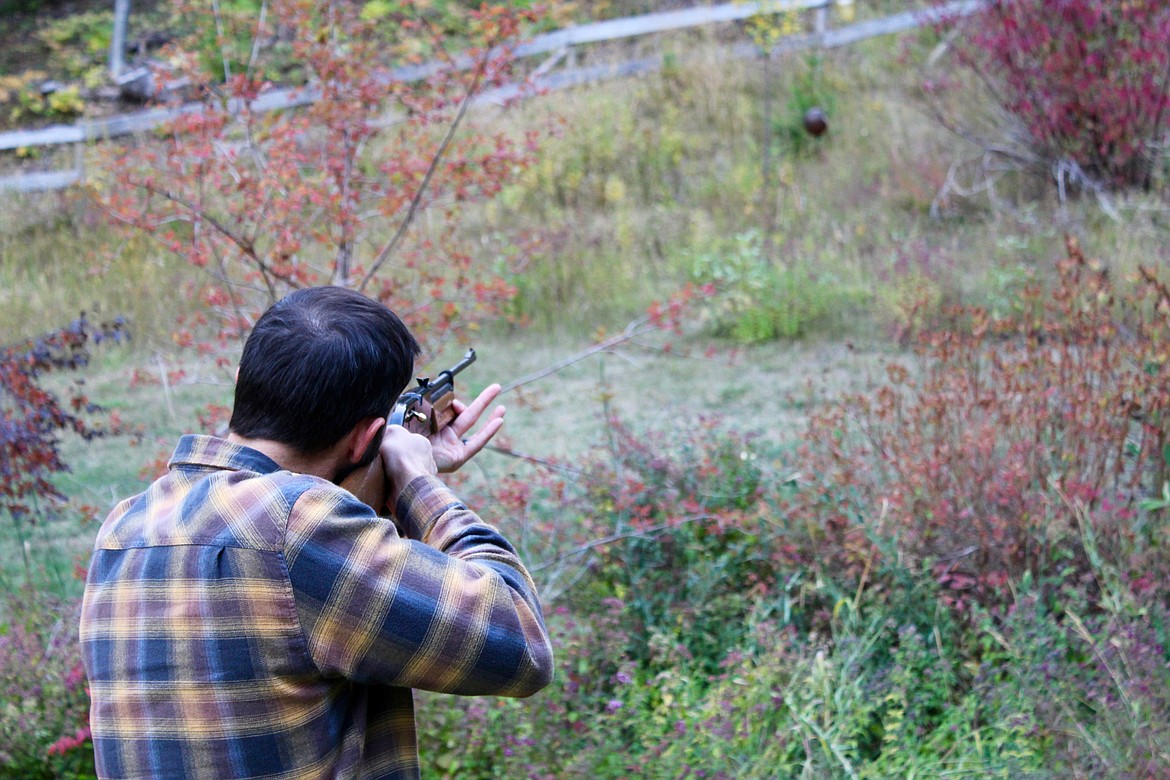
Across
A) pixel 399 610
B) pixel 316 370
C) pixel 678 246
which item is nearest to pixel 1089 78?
pixel 678 246

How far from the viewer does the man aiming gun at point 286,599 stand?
154cm

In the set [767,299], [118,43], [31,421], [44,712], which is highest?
[118,43]

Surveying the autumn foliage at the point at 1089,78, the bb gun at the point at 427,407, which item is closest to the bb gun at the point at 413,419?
the bb gun at the point at 427,407

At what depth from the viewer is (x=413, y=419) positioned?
2021 millimetres

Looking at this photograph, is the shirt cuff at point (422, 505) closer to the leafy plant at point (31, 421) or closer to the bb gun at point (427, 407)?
the bb gun at point (427, 407)

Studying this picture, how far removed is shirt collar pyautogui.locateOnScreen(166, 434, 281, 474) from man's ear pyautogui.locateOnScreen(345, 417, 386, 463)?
120 mm

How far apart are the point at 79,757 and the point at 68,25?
15137mm

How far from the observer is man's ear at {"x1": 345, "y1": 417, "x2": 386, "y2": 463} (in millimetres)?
1748

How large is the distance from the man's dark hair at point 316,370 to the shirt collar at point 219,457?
0.04 m

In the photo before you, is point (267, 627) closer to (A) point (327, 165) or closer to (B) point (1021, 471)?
(B) point (1021, 471)

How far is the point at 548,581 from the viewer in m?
4.26

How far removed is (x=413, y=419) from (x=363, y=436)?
0.27 m

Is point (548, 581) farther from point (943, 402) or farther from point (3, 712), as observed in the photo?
point (3, 712)

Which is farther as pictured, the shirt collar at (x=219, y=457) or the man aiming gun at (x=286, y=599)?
the shirt collar at (x=219, y=457)
